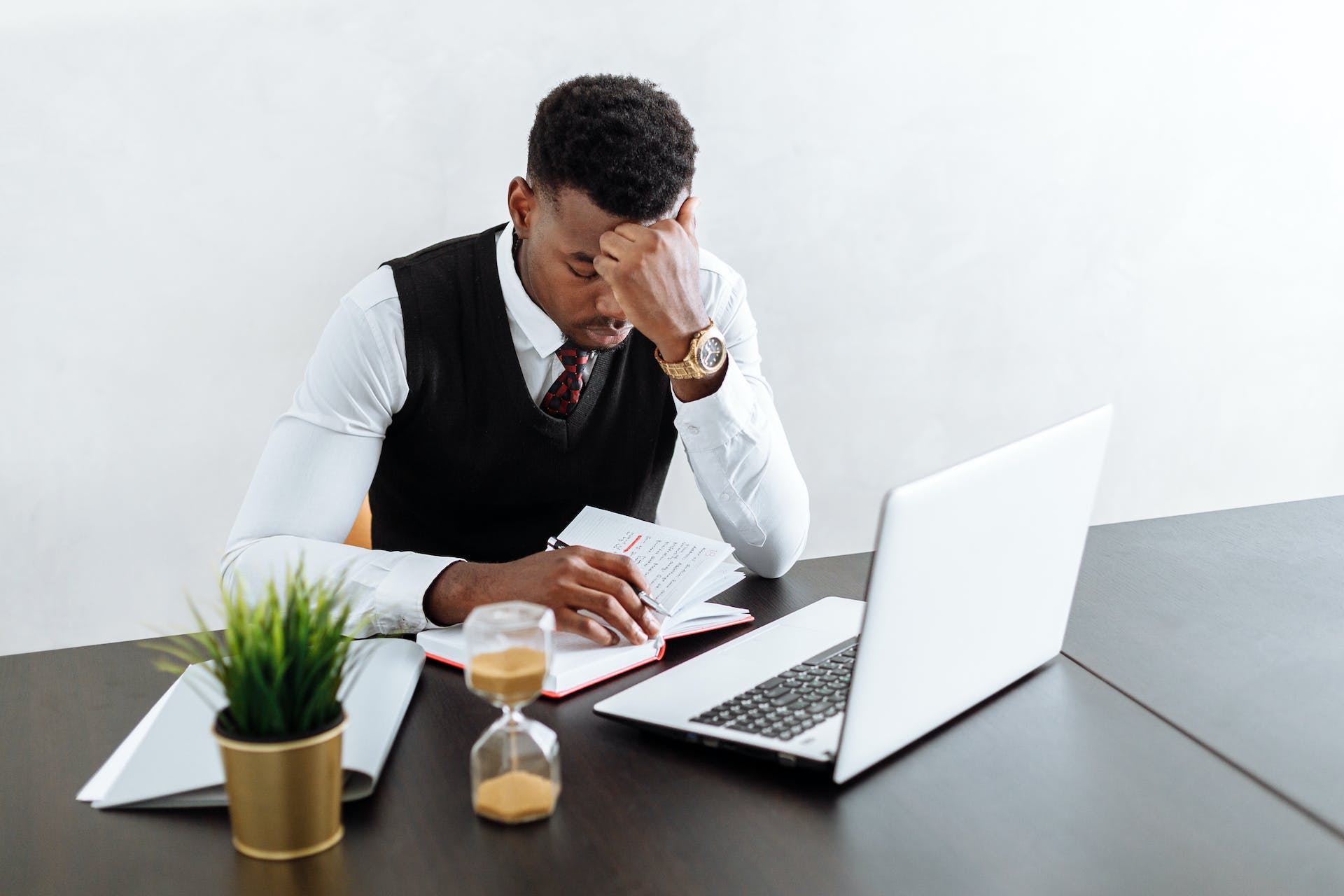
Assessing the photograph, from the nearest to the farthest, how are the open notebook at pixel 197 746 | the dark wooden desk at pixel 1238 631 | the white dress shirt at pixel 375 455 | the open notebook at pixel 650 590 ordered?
the open notebook at pixel 197 746 → the dark wooden desk at pixel 1238 631 → the open notebook at pixel 650 590 → the white dress shirt at pixel 375 455

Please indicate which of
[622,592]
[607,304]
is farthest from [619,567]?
[607,304]

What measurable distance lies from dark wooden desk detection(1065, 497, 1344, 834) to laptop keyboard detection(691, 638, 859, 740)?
0.94 ft

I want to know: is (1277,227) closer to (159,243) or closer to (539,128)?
(539,128)

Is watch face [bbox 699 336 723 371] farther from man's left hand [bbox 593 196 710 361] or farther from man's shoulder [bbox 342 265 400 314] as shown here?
man's shoulder [bbox 342 265 400 314]

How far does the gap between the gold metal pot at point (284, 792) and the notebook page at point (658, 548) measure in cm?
48

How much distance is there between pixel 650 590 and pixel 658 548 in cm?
9

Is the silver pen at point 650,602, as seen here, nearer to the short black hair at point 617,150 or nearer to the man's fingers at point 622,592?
the man's fingers at point 622,592

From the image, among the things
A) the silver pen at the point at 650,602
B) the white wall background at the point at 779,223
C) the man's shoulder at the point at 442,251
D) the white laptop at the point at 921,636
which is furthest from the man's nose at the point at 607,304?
the white wall background at the point at 779,223

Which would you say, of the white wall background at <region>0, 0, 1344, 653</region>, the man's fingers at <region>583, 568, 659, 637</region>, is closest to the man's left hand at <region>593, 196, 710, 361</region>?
the man's fingers at <region>583, 568, 659, 637</region>

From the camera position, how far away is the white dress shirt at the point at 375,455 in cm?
138

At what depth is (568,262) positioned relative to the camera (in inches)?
60.2

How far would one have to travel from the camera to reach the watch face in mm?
1493

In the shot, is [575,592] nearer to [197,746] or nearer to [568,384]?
[197,746]

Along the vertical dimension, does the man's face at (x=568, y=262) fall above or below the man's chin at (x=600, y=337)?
above
